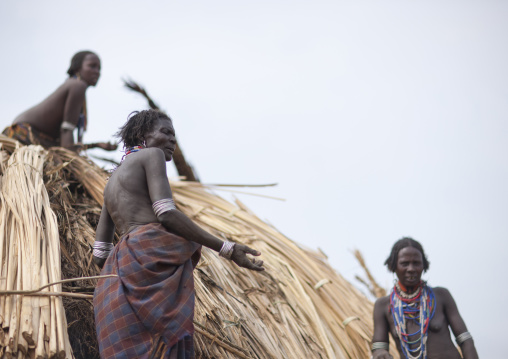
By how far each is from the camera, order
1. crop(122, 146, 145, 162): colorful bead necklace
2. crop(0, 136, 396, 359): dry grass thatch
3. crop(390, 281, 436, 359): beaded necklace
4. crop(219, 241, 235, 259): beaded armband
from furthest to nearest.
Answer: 1. crop(390, 281, 436, 359): beaded necklace
2. crop(0, 136, 396, 359): dry grass thatch
3. crop(122, 146, 145, 162): colorful bead necklace
4. crop(219, 241, 235, 259): beaded armband

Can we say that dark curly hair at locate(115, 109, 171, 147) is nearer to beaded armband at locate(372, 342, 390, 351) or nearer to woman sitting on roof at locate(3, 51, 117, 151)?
woman sitting on roof at locate(3, 51, 117, 151)

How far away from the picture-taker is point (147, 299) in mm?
2334

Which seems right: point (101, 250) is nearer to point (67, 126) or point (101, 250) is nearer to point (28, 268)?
point (28, 268)

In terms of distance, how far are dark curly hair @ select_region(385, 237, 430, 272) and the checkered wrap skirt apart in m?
1.84

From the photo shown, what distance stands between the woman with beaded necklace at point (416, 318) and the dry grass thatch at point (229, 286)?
35 centimetres

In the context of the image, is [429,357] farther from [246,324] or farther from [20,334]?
[20,334]

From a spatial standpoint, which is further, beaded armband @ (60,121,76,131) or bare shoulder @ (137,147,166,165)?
beaded armband @ (60,121,76,131)

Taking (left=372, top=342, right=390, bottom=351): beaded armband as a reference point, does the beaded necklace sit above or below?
above

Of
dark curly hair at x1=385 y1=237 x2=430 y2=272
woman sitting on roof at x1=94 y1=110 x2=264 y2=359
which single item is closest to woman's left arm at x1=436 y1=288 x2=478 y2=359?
dark curly hair at x1=385 y1=237 x2=430 y2=272

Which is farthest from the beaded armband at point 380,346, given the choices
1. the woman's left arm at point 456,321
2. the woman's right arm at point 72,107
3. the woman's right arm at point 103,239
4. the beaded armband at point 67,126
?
the beaded armband at point 67,126

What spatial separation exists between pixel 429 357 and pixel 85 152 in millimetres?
2740

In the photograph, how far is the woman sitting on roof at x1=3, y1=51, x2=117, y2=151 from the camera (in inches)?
177

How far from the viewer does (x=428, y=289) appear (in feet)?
12.3

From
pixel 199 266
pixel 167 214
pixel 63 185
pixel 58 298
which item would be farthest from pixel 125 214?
pixel 63 185
